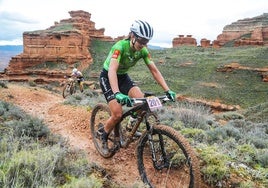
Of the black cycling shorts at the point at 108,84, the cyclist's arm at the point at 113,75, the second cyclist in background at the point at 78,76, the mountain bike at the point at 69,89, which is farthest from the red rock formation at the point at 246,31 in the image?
the cyclist's arm at the point at 113,75

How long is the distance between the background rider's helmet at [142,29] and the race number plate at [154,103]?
999 mm

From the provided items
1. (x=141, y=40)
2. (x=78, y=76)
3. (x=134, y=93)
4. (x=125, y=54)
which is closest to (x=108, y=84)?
(x=134, y=93)

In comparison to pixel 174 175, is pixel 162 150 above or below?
above

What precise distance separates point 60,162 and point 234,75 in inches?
1588

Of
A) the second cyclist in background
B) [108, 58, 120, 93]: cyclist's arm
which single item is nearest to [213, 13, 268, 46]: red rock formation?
the second cyclist in background

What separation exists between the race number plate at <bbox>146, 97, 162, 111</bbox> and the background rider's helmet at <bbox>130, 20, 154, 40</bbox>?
999mm

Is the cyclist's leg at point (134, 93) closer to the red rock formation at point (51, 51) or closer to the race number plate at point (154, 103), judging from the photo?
the race number plate at point (154, 103)

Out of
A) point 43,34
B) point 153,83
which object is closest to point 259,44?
point 153,83

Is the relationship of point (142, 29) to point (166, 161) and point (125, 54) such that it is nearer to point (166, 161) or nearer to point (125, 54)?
point (125, 54)

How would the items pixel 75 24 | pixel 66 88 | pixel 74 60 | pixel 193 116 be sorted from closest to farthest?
pixel 193 116 < pixel 66 88 < pixel 74 60 < pixel 75 24

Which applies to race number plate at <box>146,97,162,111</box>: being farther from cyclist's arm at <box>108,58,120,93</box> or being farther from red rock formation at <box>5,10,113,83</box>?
red rock formation at <box>5,10,113,83</box>

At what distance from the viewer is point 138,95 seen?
549 cm

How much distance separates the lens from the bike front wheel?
163 inches

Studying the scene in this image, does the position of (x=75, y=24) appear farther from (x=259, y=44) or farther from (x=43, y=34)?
(x=259, y=44)
